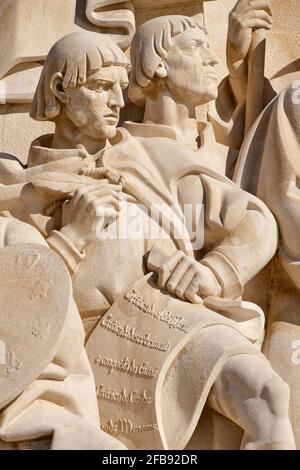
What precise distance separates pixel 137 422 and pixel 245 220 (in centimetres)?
94

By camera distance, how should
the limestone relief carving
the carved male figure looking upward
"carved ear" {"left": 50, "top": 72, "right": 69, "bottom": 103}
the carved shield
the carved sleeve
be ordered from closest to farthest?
the carved shield → the limestone relief carving → the carved male figure looking upward → the carved sleeve → "carved ear" {"left": 50, "top": 72, "right": 69, "bottom": 103}

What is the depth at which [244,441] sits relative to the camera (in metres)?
7.59

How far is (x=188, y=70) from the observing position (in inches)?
333

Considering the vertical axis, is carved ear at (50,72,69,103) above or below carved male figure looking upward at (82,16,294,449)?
above

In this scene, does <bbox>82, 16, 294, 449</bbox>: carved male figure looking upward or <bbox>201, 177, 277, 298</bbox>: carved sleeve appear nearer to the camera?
<bbox>82, 16, 294, 449</bbox>: carved male figure looking upward

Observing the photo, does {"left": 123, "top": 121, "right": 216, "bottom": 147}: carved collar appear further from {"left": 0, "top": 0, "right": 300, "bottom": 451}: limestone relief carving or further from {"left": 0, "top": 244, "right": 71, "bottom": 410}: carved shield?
{"left": 0, "top": 244, "right": 71, "bottom": 410}: carved shield

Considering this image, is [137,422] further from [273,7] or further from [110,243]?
[273,7]

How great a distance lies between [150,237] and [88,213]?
0.83ft

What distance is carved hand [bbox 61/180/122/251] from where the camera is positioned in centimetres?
801

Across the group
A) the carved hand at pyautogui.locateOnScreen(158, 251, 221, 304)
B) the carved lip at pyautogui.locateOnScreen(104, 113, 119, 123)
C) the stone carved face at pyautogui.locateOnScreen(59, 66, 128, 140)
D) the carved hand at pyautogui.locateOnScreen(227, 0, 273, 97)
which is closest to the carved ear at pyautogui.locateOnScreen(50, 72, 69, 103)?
the stone carved face at pyautogui.locateOnScreen(59, 66, 128, 140)

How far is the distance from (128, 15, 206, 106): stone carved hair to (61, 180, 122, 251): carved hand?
1.89 ft

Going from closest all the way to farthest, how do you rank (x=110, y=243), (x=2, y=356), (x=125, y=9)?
(x=2, y=356) < (x=110, y=243) < (x=125, y=9)

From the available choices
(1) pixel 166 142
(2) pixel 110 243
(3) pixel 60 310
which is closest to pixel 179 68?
(1) pixel 166 142

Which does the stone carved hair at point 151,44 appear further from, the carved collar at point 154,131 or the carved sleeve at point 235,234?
the carved sleeve at point 235,234
